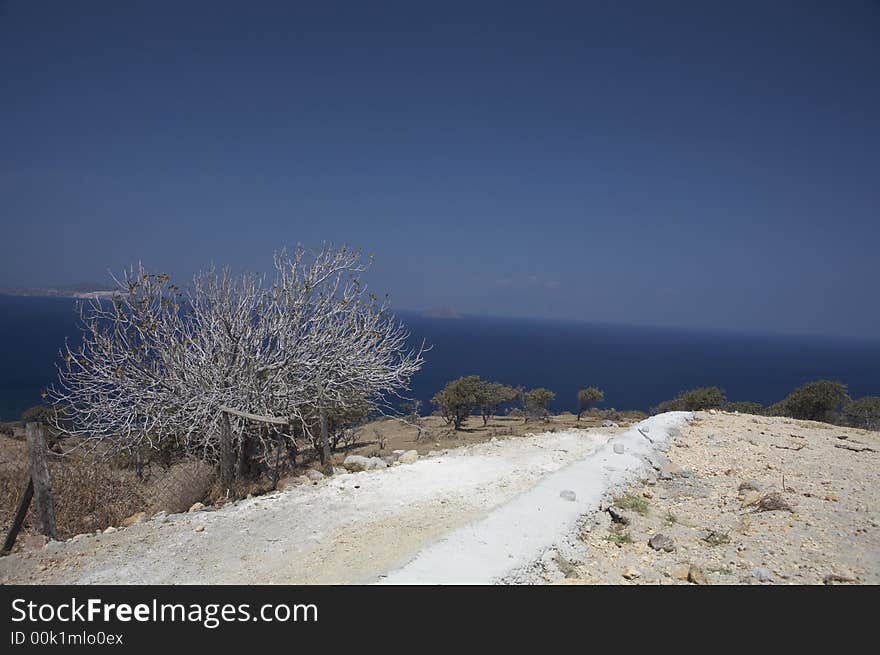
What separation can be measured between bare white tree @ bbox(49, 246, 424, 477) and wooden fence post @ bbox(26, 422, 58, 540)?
3001 millimetres

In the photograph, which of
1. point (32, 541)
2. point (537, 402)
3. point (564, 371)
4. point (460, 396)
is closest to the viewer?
point (32, 541)

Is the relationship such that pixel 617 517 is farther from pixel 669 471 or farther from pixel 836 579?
pixel 669 471

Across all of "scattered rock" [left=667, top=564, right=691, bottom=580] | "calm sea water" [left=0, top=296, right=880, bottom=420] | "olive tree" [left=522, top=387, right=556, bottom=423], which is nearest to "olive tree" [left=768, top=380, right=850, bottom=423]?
"olive tree" [left=522, top=387, right=556, bottom=423]

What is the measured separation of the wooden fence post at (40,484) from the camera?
700cm

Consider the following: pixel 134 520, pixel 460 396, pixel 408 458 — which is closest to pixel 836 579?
pixel 408 458

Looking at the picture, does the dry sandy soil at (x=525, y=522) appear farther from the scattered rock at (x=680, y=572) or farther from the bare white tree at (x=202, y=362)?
the bare white tree at (x=202, y=362)

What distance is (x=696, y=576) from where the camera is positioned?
16.5 feet

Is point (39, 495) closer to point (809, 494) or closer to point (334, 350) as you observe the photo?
point (334, 350)


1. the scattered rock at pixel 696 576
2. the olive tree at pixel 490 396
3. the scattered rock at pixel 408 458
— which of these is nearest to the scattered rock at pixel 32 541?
the scattered rock at pixel 408 458

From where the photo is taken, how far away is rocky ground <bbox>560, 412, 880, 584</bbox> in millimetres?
5250

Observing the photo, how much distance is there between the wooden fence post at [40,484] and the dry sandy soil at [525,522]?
100 centimetres

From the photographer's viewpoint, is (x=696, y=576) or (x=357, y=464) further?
(x=357, y=464)

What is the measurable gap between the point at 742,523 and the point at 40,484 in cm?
1021
